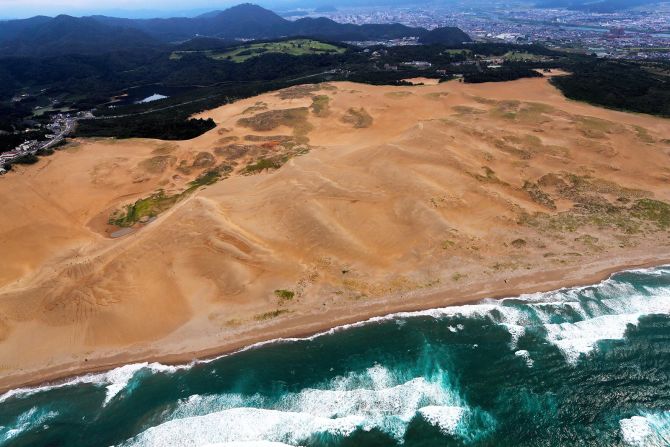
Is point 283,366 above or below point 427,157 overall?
below

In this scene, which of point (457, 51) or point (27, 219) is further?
point (457, 51)

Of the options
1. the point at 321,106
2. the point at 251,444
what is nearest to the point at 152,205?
the point at 251,444

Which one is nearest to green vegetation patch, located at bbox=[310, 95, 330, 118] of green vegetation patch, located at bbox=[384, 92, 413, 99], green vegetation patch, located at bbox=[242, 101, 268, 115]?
green vegetation patch, located at bbox=[242, 101, 268, 115]

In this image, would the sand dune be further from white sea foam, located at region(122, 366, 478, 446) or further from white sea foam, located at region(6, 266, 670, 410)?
white sea foam, located at region(122, 366, 478, 446)

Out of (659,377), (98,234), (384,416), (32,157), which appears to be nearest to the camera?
(384,416)

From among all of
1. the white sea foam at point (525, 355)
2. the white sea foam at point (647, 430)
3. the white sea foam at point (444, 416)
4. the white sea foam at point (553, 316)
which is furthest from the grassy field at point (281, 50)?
the white sea foam at point (647, 430)

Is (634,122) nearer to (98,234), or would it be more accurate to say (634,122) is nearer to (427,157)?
(427,157)

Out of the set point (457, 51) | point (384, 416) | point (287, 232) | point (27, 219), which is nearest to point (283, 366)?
point (384, 416)
